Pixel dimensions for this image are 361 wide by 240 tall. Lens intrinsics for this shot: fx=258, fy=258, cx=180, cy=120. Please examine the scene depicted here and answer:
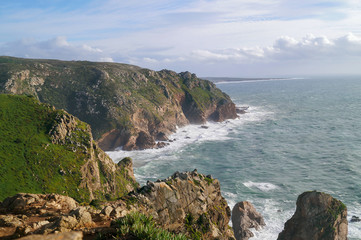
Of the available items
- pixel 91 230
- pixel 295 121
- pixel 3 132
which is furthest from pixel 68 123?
pixel 295 121

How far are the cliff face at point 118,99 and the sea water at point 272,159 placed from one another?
8.38m

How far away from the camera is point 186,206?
28.2 meters

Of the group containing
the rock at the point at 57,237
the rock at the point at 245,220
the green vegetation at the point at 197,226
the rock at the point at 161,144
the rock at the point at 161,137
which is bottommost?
the rock at the point at 245,220

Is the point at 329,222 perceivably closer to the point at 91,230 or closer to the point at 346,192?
the point at 346,192

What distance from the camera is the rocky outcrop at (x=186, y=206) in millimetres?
25734

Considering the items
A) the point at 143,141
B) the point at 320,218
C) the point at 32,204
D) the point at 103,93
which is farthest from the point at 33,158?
the point at 103,93

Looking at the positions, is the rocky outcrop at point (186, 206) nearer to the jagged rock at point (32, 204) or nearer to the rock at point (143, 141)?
the jagged rock at point (32, 204)

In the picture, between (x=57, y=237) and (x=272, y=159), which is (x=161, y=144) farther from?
(x=57, y=237)

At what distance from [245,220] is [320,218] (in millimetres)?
15186

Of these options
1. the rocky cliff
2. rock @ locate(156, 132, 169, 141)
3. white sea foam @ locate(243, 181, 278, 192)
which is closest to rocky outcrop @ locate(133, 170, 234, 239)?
the rocky cliff

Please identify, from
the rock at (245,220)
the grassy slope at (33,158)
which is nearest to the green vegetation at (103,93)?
the grassy slope at (33,158)

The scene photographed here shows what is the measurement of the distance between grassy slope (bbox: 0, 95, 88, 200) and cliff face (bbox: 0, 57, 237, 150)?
36.3 metres

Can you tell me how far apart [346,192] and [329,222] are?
2856 cm

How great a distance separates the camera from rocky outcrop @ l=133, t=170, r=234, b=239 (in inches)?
1013
